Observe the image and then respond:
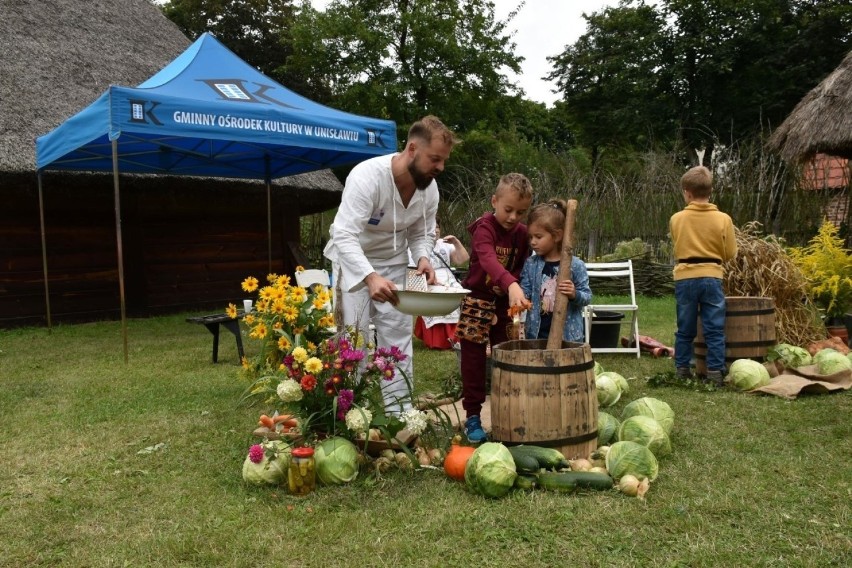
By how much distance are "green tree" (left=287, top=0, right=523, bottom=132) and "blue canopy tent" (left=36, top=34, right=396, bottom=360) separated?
10064mm

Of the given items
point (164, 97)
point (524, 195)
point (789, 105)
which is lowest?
point (524, 195)

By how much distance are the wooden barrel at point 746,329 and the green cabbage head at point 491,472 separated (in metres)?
2.85

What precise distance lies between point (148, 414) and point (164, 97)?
309 cm

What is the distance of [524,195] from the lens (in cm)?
339

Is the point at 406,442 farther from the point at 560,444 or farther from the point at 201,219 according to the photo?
the point at 201,219

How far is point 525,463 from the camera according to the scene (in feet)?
9.57

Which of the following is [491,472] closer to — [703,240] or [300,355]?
[300,355]

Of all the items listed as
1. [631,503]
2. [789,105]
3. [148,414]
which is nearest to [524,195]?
[631,503]

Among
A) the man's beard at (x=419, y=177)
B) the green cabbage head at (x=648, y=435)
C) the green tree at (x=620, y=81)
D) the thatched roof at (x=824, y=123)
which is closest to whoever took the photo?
the green cabbage head at (x=648, y=435)

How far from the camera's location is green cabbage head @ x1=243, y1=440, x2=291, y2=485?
9.91ft

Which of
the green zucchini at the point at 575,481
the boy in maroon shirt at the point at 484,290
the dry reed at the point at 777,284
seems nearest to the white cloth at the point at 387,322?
the boy in maroon shirt at the point at 484,290

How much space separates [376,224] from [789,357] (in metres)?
3.61

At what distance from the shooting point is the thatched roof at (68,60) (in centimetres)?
891

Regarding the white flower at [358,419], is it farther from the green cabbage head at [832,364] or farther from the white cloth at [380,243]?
the green cabbage head at [832,364]
